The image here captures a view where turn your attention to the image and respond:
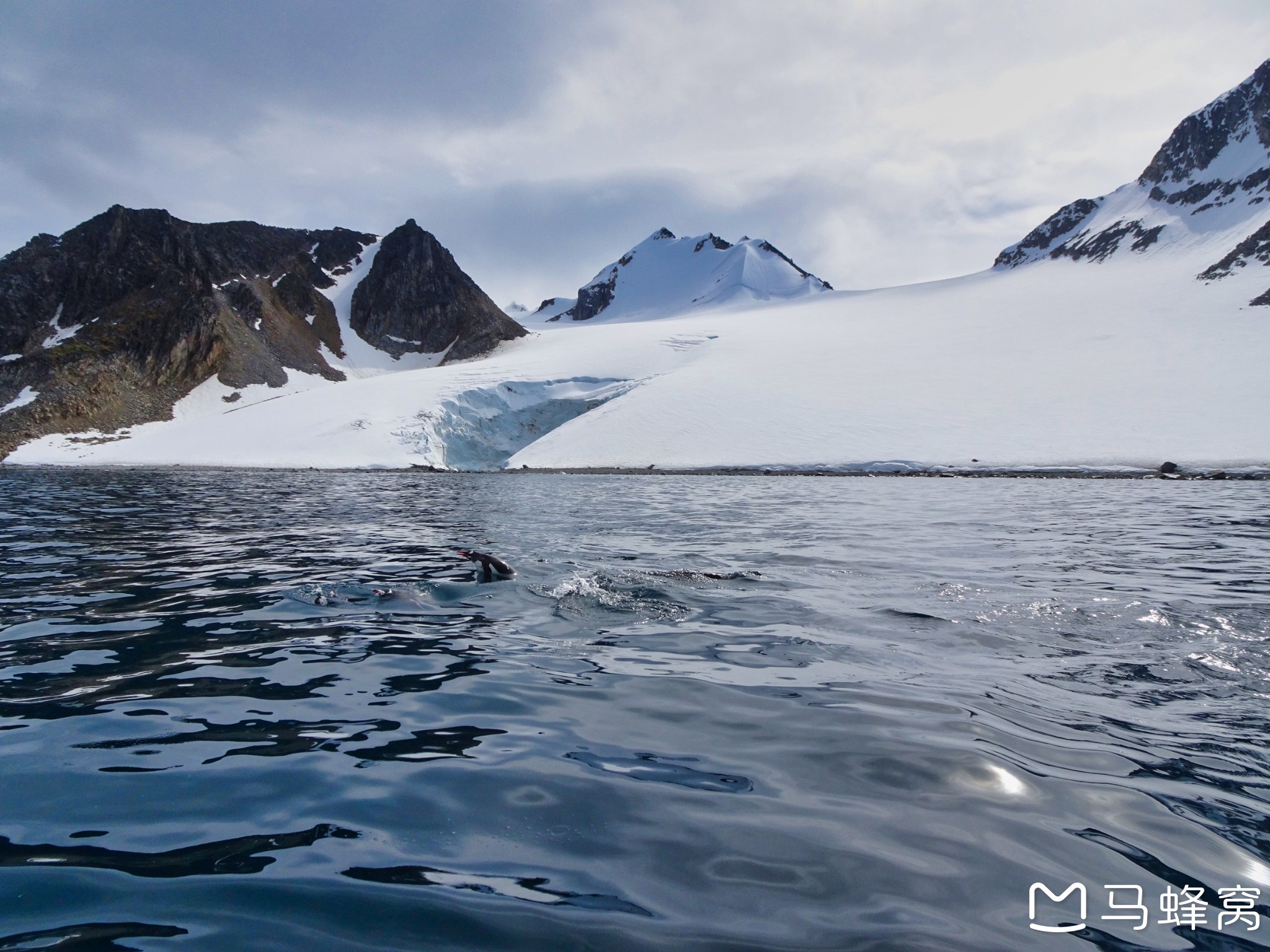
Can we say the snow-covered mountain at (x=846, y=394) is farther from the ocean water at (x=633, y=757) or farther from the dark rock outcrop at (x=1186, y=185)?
the ocean water at (x=633, y=757)

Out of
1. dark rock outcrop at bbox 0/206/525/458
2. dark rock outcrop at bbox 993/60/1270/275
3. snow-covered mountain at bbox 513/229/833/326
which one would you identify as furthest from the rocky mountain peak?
dark rock outcrop at bbox 0/206/525/458

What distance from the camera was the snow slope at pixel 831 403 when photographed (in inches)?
1515

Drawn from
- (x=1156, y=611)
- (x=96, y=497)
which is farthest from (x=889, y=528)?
(x=96, y=497)

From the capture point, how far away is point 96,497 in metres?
23.4

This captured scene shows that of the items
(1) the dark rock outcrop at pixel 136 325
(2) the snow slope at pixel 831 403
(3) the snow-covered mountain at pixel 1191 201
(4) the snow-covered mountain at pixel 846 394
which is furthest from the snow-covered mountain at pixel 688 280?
(2) the snow slope at pixel 831 403

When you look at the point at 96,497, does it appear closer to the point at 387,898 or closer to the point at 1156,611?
the point at 387,898

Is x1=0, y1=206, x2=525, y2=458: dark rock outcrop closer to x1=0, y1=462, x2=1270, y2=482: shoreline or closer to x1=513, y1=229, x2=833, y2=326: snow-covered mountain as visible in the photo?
x1=0, y1=462, x2=1270, y2=482: shoreline

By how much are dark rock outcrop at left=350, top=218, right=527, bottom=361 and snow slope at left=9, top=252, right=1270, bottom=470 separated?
30.0m

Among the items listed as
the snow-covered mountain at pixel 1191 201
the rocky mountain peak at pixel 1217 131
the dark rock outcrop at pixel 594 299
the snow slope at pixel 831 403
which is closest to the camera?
the snow slope at pixel 831 403

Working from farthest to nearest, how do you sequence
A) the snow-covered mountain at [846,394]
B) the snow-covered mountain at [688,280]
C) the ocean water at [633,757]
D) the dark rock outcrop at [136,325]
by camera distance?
the snow-covered mountain at [688,280] → the dark rock outcrop at [136,325] → the snow-covered mountain at [846,394] → the ocean water at [633,757]

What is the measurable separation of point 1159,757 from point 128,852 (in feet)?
17.8

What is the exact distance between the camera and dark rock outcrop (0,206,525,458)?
63.5 metres

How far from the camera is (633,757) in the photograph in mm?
4234

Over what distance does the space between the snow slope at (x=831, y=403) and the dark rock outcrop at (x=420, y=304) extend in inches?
1181
